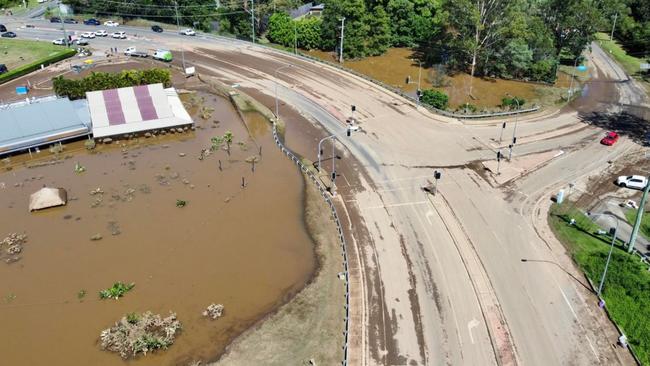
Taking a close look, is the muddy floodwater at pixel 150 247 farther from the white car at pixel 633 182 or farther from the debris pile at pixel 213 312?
the white car at pixel 633 182

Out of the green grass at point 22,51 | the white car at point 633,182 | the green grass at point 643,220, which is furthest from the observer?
the green grass at point 22,51

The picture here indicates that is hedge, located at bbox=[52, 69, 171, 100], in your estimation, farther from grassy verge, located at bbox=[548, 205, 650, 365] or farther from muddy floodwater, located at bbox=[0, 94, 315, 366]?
grassy verge, located at bbox=[548, 205, 650, 365]

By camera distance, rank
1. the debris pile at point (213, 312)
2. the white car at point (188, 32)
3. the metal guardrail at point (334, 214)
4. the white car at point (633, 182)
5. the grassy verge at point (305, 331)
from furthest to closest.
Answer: the white car at point (188, 32)
the white car at point (633, 182)
the debris pile at point (213, 312)
the metal guardrail at point (334, 214)
the grassy verge at point (305, 331)

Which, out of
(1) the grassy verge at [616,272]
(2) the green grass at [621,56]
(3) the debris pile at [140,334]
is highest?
(2) the green grass at [621,56]

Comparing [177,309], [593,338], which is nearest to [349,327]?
[177,309]

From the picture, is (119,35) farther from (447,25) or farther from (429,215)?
(429,215)

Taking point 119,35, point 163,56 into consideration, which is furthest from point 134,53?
point 119,35

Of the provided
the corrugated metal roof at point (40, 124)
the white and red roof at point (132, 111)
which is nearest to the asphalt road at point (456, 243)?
the white and red roof at point (132, 111)
